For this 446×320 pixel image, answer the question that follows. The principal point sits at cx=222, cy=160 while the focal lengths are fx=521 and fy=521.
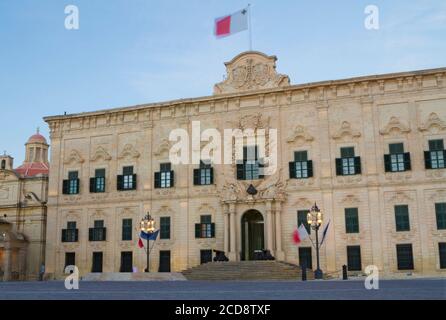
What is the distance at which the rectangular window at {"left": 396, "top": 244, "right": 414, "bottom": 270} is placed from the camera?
28.0 meters

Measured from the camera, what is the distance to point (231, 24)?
24391mm

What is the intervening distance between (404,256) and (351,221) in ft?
10.9

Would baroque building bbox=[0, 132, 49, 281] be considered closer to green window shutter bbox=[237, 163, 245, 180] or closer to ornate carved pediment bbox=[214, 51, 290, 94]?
green window shutter bbox=[237, 163, 245, 180]

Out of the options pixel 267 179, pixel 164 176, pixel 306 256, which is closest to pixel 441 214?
pixel 306 256

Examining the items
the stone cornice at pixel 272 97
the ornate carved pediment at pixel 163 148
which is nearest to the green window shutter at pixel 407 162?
the stone cornice at pixel 272 97

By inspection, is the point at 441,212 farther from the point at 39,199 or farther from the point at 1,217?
the point at 1,217

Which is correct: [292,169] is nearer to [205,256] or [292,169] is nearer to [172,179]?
[205,256]

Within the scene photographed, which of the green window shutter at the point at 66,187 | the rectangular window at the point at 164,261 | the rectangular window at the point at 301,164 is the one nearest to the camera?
the rectangular window at the point at 301,164

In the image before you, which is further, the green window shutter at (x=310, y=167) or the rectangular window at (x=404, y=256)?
the green window shutter at (x=310, y=167)

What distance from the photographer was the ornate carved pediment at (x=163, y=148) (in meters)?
33.9

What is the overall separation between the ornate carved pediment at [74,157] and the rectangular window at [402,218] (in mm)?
20967

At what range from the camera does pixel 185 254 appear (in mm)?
32219

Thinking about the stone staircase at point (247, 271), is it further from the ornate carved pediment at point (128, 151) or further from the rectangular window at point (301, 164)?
the ornate carved pediment at point (128, 151)

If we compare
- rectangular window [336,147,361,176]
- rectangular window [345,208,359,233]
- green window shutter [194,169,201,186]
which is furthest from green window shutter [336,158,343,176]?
green window shutter [194,169,201,186]
